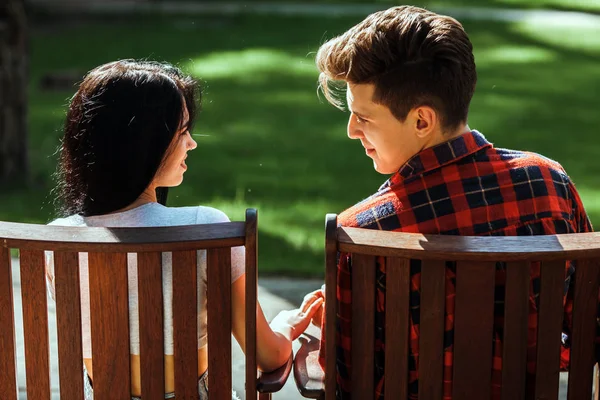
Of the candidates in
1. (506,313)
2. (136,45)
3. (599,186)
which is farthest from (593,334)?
(136,45)

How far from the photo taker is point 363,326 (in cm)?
218

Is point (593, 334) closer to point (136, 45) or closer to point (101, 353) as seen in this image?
point (101, 353)

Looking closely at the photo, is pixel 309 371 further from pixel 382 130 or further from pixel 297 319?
pixel 382 130

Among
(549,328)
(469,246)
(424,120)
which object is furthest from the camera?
(424,120)

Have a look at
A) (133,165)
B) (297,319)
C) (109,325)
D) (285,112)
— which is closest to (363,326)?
(297,319)

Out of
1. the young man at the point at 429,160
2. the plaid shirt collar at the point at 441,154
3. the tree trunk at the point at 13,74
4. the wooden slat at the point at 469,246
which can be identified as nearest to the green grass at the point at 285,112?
the tree trunk at the point at 13,74

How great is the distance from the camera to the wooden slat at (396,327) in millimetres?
2109

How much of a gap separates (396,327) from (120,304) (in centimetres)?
59

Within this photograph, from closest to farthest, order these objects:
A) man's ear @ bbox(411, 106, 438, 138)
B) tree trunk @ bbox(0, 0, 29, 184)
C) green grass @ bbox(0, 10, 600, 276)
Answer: man's ear @ bbox(411, 106, 438, 138), green grass @ bbox(0, 10, 600, 276), tree trunk @ bbox(0, 0, 29, 184)

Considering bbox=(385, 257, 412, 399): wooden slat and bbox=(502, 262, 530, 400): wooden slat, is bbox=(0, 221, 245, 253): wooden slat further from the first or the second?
bbox=(502, 262, 530, 400): wooden slat

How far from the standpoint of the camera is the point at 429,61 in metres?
2.36

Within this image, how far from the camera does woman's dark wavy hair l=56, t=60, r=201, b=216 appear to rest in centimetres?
233

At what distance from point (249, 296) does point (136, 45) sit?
1017cm

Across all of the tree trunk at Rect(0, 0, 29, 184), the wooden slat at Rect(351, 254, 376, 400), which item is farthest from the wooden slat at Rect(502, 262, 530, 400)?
the tree trunk at Rect(0, 0, 29, 184)
